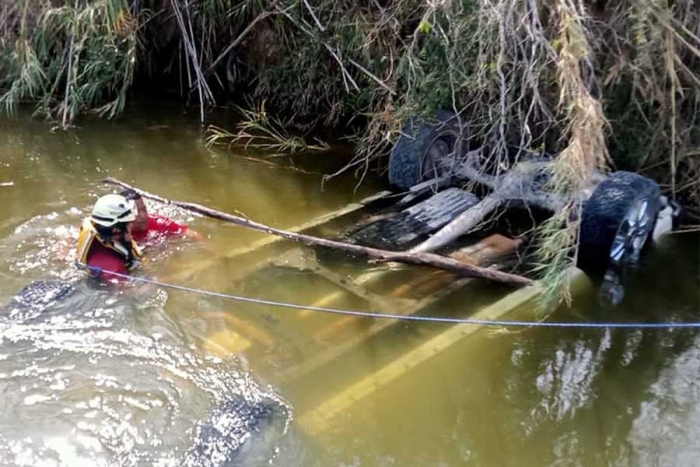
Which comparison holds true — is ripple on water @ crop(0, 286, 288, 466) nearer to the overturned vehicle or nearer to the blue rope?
the blue rope

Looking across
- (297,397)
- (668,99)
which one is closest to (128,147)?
(297,397)

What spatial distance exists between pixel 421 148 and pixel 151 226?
222 cm

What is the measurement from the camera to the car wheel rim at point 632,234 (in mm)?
5051

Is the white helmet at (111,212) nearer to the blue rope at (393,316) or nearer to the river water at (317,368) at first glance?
the blue rope at (393,316)

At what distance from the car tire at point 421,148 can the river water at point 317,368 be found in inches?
41.4

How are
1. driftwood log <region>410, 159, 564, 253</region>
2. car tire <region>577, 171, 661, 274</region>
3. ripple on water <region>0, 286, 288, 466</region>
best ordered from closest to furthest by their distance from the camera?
ripple on water <region>0, 286, 288, 466</region> → car tire <region>577, 171, 661, 274</region> → driftwood log <region>410, 159, 564, 253</region>

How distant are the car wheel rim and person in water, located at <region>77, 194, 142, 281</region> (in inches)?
126

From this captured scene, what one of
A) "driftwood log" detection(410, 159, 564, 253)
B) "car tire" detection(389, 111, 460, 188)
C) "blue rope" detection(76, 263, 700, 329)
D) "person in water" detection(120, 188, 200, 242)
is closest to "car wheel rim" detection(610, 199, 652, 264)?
"driftwood log" detection(410, 159, 564, 253)

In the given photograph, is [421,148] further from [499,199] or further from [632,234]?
[632,234]

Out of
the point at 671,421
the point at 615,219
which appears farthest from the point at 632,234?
the point at 671,421

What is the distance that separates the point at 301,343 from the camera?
4.41 metres

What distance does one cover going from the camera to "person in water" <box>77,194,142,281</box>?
184 inches

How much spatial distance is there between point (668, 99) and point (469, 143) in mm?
1556

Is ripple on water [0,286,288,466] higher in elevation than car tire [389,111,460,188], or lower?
lower
